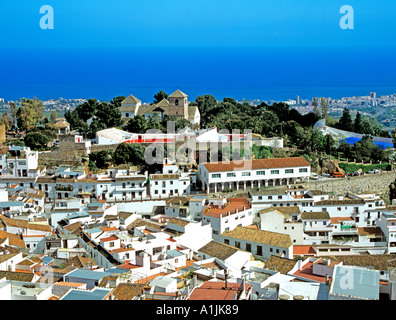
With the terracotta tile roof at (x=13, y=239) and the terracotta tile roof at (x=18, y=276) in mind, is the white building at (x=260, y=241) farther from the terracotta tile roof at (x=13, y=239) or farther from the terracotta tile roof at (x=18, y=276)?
the terracotta tile roof at (x=18, y=276)

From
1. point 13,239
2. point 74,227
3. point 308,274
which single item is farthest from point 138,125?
point 308,274

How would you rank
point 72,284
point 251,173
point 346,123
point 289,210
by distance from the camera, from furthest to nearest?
point 346,123, point 251,173, point 289,210, point 72,284

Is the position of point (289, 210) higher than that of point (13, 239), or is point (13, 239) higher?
point (289, 210)

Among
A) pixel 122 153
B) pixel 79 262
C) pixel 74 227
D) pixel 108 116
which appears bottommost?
pixel 79 262

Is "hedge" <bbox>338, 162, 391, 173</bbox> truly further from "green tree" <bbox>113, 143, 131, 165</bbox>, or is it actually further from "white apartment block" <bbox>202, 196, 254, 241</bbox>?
"green tree" <bbox>113, 143, 131, 165</bbox>

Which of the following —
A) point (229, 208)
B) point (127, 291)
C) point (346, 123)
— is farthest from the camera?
point (346, 123)

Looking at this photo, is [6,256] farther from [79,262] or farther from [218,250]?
[218,250]
